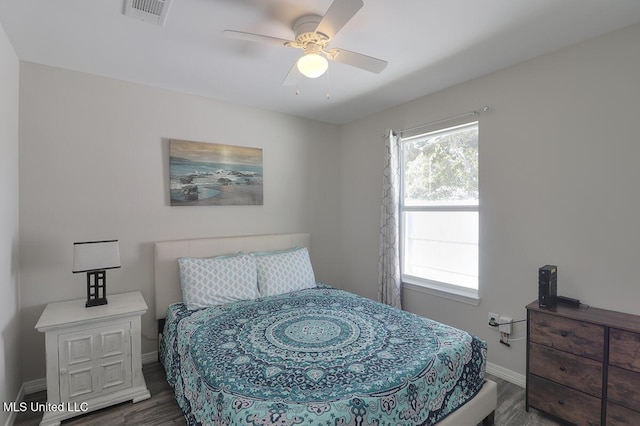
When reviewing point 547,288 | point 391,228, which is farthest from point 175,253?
point 547,288

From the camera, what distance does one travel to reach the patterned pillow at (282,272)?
2867 mm

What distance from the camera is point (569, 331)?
1923 millimetres

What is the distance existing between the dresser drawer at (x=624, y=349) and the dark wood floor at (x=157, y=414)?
1.98 ft

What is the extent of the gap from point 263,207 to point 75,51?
202 cm

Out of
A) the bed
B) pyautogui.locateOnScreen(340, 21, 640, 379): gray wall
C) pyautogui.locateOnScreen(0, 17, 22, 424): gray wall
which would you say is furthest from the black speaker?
pyautogui.locateOnScreen(0, 17, 22, 424): gray wall

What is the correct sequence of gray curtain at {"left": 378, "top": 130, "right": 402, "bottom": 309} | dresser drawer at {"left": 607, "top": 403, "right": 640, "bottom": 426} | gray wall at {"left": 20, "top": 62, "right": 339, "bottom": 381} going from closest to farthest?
dresser drawer at {"left": 607, "top": 403, "right": 640, "bottom": 426}
gray wall at {"left": 20, "top": 62, "right": 339, "bottom": 381}
gray curtain at {"left": 378, "top": 130, "right": 402, "bottom": 309}

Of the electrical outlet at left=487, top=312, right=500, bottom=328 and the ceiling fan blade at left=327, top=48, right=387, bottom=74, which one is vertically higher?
the ceiling fan blade at left=327, top=48, right=387, bottom=74

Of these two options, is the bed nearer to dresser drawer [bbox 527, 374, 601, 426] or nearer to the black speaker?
dresser drawer [bbox 527, 374, 601, 426]

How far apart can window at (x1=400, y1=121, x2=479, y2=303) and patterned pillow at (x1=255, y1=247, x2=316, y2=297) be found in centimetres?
105

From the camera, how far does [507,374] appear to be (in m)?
2.48

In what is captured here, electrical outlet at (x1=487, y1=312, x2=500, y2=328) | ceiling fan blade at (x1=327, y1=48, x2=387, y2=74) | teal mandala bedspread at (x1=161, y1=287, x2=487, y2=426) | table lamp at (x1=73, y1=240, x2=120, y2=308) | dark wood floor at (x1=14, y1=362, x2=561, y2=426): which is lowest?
dark wood floor at (x1=14, y1=362, x2=561, y2=426)

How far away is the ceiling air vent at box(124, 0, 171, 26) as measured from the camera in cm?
163

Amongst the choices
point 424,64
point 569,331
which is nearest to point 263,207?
point 424,64

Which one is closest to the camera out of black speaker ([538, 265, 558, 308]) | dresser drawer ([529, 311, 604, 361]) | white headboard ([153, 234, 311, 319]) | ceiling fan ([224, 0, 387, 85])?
ceiling fan ([224, 0, 387, 85])
